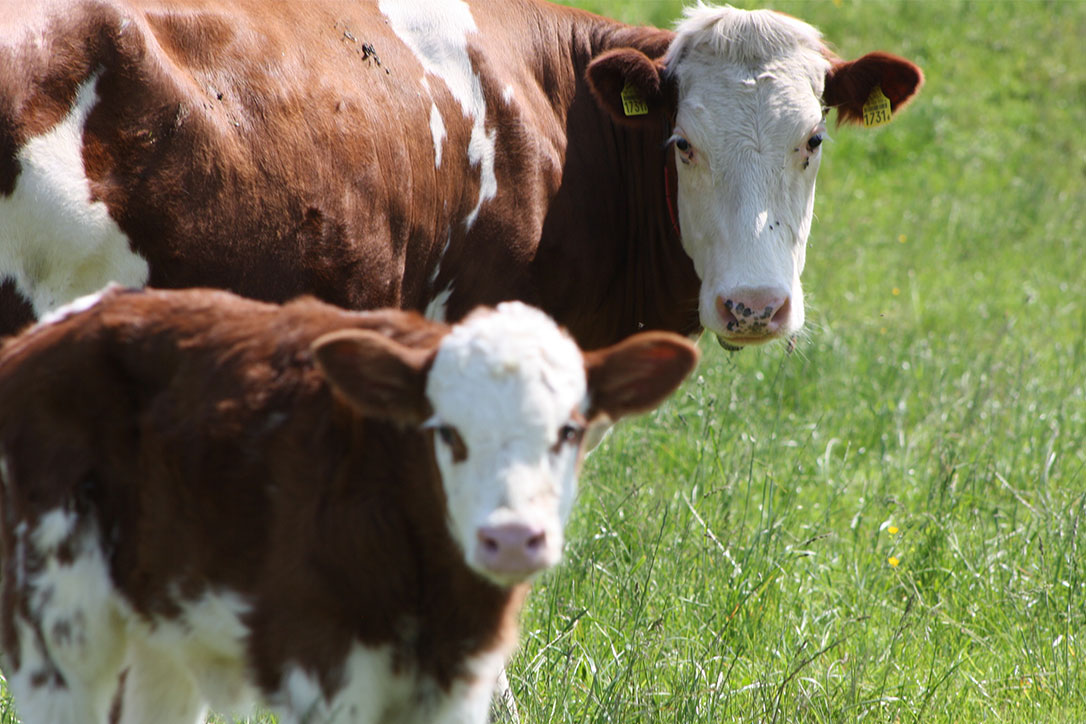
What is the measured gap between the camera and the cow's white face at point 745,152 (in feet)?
15.3

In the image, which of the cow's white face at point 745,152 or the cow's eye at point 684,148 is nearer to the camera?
the cow's white face at point 745,152

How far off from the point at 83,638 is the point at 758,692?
214cm

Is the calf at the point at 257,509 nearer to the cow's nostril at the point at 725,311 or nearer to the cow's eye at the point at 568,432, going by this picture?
the cow's eye at the point at 568,432

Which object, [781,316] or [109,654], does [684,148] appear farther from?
[109,654]

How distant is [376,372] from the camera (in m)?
2.81

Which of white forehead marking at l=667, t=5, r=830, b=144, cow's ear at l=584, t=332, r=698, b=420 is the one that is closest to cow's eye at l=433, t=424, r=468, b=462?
cow's ear at l=584, t=332, r=698, b=420

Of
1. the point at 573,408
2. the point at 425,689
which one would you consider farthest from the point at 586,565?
the point at 573,408

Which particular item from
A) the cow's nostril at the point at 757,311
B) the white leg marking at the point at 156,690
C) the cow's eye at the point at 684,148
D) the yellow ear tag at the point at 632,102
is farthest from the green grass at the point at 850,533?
the yellow ear tag at the point at 632,102

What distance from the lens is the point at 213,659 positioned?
10.5 ft

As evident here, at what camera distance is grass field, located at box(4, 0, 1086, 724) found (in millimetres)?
4094

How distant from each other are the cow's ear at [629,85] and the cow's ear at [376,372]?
2.47 m

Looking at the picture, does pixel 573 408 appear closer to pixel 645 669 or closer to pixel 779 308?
pixel 645 669

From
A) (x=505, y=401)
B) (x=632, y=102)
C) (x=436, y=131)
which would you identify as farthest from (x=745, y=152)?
(x=505, y=401)

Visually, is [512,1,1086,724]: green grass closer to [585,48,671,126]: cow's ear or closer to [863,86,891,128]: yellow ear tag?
[585,48,671,126]: cow's ear
